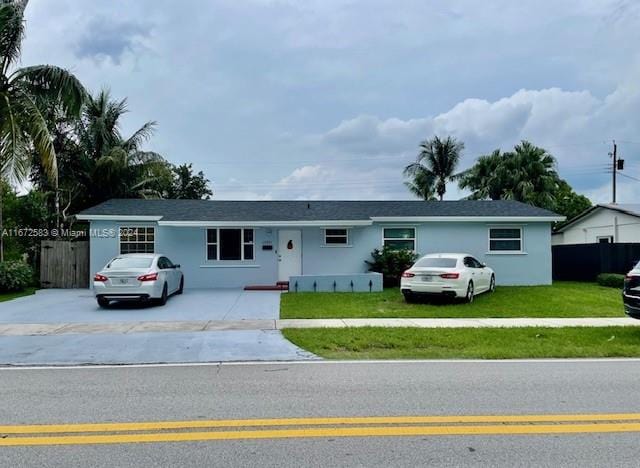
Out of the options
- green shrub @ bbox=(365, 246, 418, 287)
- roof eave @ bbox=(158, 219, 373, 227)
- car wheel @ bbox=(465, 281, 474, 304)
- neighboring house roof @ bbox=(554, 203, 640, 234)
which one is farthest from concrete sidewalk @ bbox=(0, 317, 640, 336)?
neighboring house roof @ bbox=(554, 203, 640, 234)

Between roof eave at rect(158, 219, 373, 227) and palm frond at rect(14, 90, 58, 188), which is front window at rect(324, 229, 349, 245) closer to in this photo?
roof eave at rect(158, 219, 373, 227)

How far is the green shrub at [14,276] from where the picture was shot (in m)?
18.2

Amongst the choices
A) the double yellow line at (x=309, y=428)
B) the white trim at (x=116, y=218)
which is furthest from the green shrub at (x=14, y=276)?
the double yellow line at (x=309, y=428)

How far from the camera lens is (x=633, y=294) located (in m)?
10.1

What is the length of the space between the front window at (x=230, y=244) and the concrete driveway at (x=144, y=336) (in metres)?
4.11

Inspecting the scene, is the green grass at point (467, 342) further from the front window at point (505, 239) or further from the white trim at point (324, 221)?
the front window at point (505, 239)

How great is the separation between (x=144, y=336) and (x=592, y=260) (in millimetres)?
19937

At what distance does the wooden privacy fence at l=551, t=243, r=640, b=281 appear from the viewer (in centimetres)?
2217

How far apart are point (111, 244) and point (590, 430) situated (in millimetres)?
18607

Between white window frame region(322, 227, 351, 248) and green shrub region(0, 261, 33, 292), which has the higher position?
white window frame region(322, 227, 351, 248)

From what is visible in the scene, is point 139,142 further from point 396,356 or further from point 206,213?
point 396,356

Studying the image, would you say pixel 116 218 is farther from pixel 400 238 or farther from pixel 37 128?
pixel 400 238

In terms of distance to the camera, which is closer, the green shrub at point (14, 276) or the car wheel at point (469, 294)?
the car wheel at point (469, 294)

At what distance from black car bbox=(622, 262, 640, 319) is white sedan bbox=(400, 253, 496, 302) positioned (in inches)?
204
